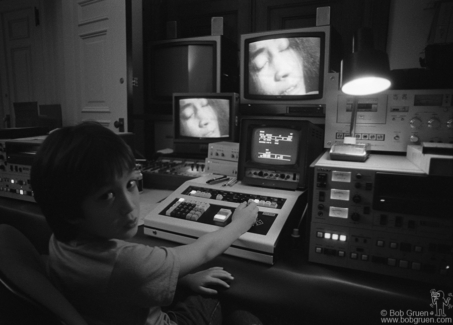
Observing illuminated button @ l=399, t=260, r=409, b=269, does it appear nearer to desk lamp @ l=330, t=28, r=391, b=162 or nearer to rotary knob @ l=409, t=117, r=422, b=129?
desk lamp @ l=330, t=28, r=391, b=162

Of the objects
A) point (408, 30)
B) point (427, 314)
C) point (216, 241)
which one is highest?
point (408, 30)

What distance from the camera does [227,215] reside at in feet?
3.20

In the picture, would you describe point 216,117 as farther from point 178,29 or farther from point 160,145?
point 178,29

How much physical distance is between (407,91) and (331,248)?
1.93 ft

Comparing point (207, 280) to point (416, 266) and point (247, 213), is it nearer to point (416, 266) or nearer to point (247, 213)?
point (247, 213)

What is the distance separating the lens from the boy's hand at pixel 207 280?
853mm

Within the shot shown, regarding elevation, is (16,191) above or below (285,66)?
below

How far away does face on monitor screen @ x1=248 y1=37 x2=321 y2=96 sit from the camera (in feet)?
5.31

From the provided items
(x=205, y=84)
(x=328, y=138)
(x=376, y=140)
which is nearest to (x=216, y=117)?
(x=205, y=84)

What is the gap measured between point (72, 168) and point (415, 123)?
102cm

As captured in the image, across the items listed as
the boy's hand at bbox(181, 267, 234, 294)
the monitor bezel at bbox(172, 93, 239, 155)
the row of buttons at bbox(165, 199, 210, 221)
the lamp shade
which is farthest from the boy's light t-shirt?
the monitor bezel at bbox(172, 93, 239, 155)

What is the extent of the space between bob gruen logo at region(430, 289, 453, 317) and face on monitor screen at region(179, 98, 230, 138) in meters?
1.22

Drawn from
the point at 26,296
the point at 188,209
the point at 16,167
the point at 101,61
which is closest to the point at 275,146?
the point at 188,209

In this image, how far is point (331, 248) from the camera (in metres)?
0.87
